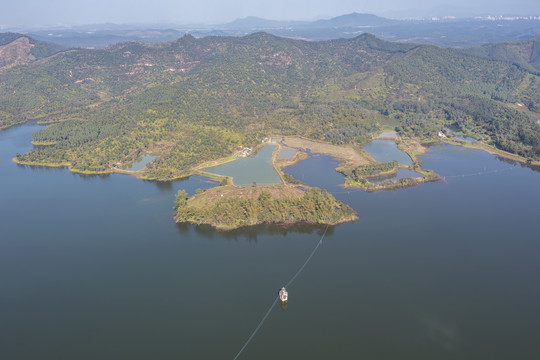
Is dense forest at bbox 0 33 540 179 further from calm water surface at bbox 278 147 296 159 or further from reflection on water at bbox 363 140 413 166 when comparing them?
calm water surface at bbox 278 147 296 159

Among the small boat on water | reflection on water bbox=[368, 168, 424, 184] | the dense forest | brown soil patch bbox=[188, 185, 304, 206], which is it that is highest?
the dense forest

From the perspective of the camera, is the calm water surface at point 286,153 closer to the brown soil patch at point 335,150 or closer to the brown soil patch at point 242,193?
the brown soil patch at point 335,150

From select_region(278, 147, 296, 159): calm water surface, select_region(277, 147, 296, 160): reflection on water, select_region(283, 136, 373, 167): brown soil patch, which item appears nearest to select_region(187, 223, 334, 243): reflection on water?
select_region(283, 136, 373, 167): brown soil patch

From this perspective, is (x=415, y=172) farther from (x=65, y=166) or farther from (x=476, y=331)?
(x=65, y=166)

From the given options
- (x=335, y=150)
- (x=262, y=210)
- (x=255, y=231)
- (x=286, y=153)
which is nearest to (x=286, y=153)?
(x=286, y=153)

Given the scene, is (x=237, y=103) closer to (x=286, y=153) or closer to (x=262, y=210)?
(x=286, y=153)
